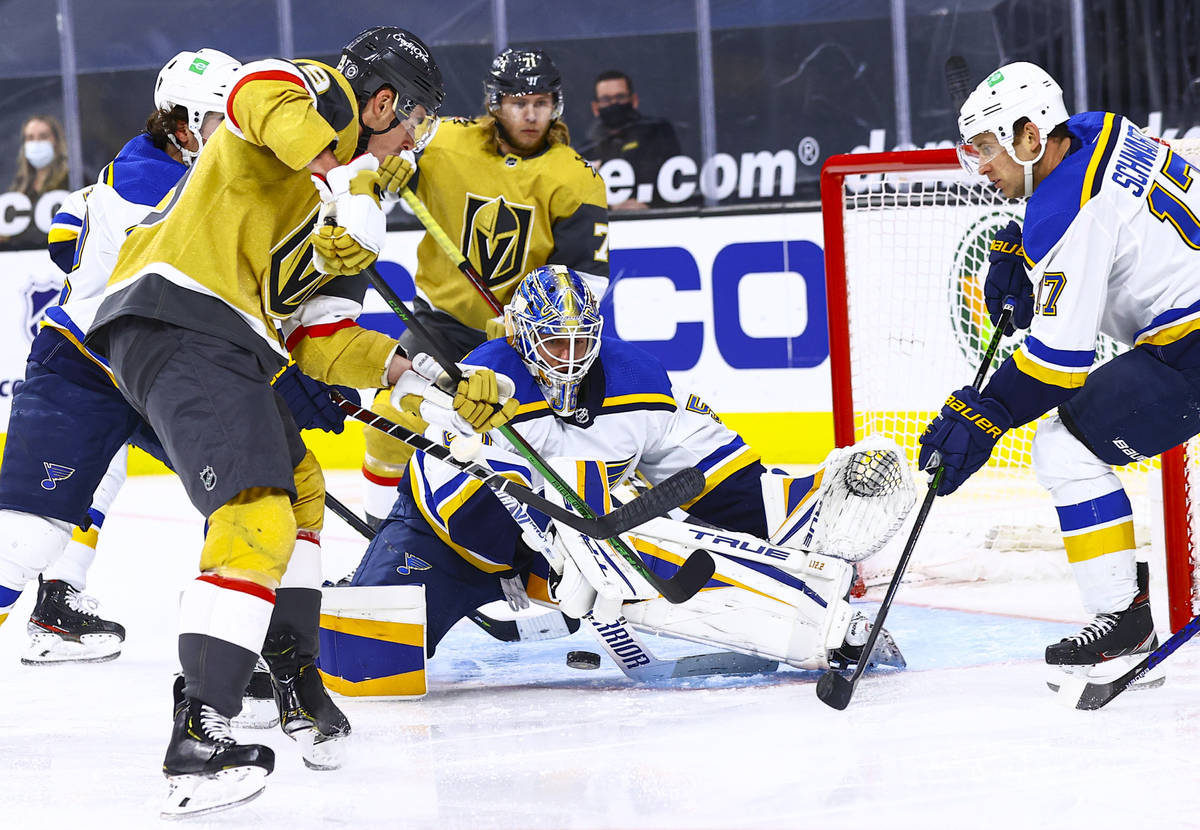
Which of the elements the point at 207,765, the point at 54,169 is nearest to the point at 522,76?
the point at 207,765

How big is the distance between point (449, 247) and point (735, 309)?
2.15 meters

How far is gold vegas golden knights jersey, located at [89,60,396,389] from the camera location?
1887 mm

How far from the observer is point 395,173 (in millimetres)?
3252

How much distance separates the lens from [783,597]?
2.54 meters

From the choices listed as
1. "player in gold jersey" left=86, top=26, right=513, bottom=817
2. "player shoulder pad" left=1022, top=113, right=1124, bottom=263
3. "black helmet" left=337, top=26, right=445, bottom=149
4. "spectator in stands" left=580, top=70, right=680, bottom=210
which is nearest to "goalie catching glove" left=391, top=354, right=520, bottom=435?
"player in gold jersey" left=86, top=26, right=513, bottom=817

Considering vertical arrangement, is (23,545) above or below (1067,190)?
below

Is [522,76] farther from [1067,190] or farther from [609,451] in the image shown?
[1067,190]

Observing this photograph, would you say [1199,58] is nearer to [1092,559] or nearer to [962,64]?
[962,64]

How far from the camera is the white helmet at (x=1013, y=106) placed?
244 cm

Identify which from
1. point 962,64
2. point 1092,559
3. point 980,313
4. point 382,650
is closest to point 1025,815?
point 1092,559

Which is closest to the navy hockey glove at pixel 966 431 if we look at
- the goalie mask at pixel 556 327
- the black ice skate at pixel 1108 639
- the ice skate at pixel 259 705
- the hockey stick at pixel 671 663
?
the black ice skate at pixel 1108 639

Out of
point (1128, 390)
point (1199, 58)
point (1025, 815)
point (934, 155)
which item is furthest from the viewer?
point (1199, 58)

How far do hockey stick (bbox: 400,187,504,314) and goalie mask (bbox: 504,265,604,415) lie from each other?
0.51 m

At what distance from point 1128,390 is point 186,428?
1.49 m
